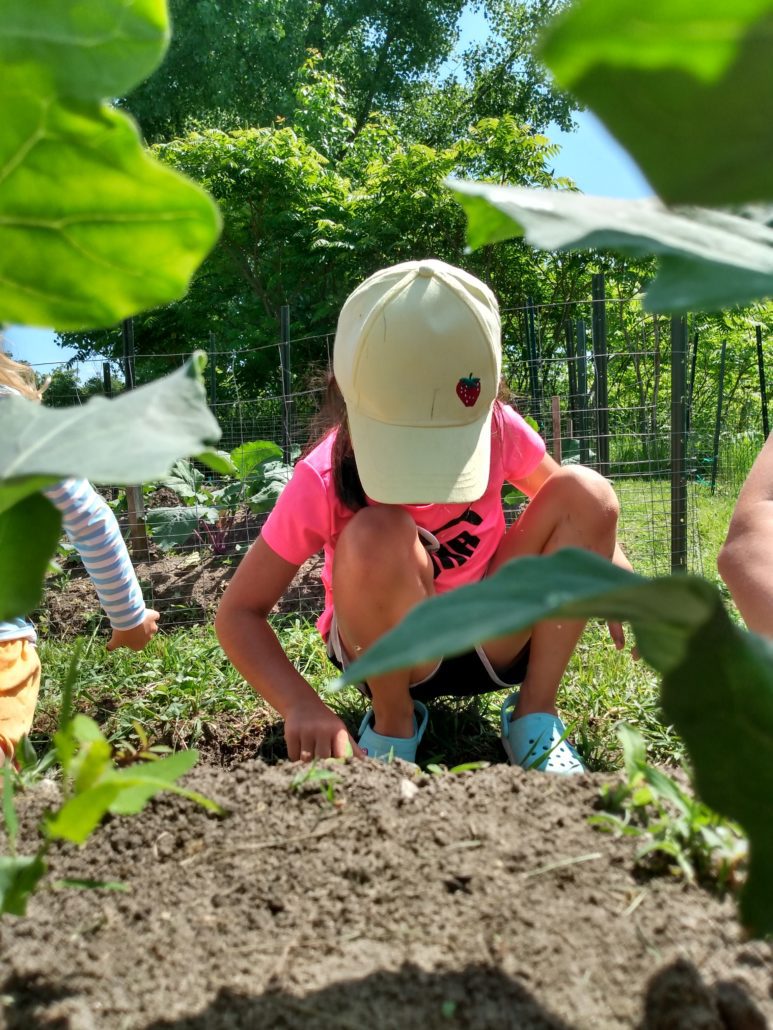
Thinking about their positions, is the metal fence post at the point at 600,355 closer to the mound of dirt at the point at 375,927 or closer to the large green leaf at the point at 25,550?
the mound of dirt at the point at 375,927

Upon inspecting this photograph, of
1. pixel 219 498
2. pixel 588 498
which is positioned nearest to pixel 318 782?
pixel 588 498

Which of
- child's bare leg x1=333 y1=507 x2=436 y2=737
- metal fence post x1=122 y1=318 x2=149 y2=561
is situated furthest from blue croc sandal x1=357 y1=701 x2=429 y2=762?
metal fence post x1=122 y1=318 x2=149 y2=561

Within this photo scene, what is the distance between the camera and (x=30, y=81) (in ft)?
1.46

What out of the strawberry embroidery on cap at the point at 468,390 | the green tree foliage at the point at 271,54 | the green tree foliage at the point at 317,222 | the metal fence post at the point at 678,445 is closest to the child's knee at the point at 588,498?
the strawberry embroidery on cap at the point at 468,390

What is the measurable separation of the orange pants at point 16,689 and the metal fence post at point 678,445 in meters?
2.64

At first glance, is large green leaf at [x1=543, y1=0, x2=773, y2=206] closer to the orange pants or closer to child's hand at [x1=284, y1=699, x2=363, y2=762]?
child's hand at [x1=284, y1=699, x2=363, y2=762]

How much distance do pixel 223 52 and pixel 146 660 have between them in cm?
1415

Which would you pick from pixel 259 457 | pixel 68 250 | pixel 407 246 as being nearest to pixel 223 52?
pixel 407 246

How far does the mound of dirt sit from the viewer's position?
1.90 feet

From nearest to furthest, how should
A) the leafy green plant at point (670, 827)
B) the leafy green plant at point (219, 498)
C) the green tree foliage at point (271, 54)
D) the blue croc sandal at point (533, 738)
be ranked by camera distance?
1. the leafy green plant at point (670, 827)
2. the blue croc sandal at point (533, 738)
3. the leafy green plant at point (219, 498)
4. the green tree foliage at point (271, 54)

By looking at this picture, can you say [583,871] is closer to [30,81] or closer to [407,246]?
[30,81]

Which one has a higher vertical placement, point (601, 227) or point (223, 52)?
point (223, 52)

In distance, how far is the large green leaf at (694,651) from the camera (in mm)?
374

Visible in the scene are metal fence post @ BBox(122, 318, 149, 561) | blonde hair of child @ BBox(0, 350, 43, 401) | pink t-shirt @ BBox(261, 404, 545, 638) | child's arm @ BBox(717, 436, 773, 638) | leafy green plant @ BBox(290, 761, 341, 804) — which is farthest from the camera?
metal fence post @ BBox(122, 318, 149, 561)
